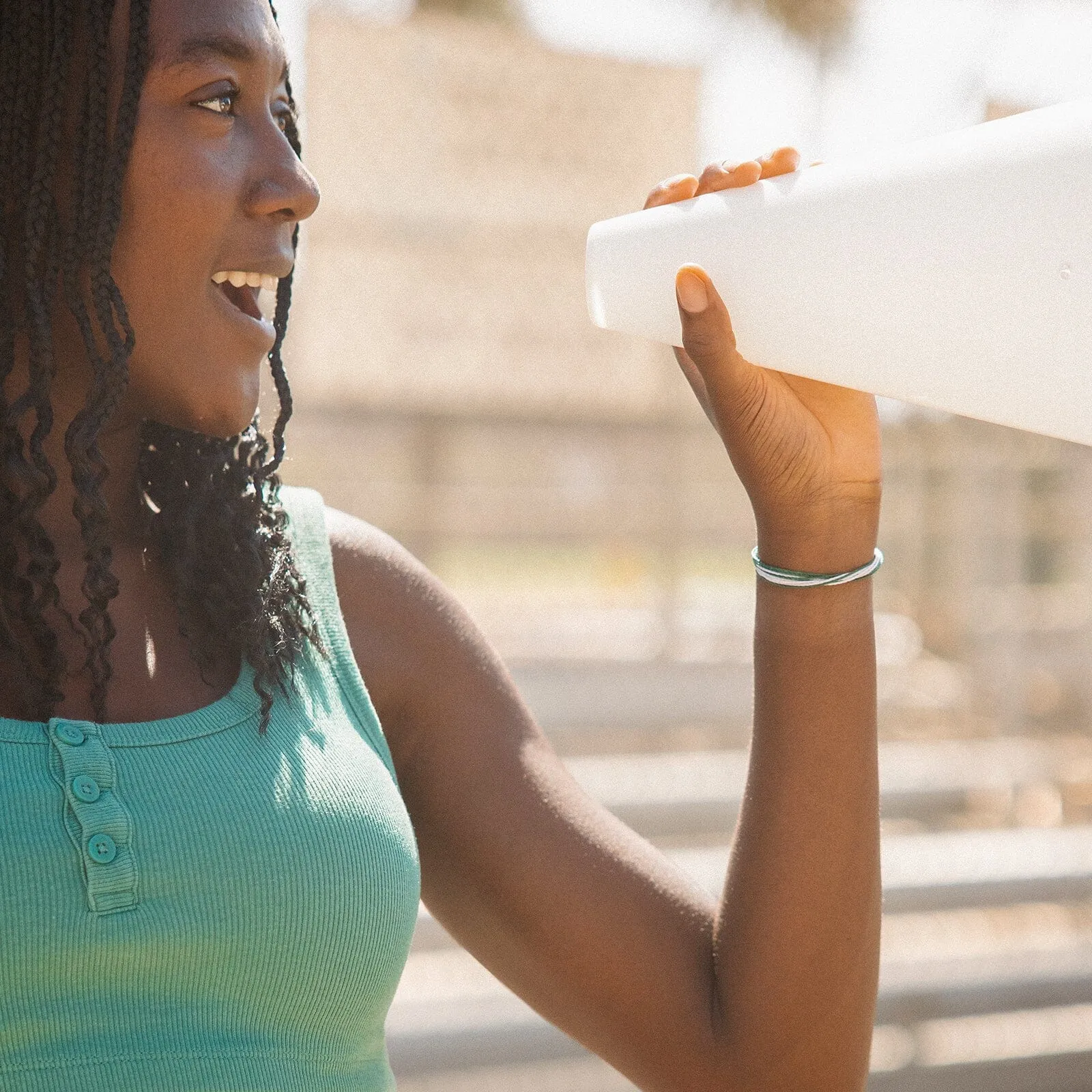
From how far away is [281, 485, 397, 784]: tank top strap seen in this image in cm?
118

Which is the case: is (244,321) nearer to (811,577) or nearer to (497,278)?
(811,577)

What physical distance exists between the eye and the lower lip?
0.15 m

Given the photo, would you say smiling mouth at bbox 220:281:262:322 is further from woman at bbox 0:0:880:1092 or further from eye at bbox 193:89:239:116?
eye at bbox 193:89:239:116

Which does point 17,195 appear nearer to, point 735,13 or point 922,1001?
A: point 922,1001

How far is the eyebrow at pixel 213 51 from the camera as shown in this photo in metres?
1.13

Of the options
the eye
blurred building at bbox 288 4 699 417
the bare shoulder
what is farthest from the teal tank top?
blurred building at bbox 288 4 699 417

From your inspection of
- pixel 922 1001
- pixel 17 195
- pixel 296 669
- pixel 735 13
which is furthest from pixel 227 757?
pixel 735 13

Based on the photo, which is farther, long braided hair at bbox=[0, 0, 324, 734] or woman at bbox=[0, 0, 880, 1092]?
long braided hair at bbox=[0, 0, 324, 734]

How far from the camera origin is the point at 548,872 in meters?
1.25

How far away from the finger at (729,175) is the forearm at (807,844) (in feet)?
1.00

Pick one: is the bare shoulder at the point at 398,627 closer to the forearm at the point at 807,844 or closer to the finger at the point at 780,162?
the forearm at the point at 807,844

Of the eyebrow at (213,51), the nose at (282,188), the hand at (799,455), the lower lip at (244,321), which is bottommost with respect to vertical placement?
the hand at (799,455)

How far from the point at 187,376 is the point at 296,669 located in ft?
0.85

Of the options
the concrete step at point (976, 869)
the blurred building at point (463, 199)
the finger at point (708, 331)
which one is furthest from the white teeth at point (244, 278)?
the blurred building at point (463, 199)
